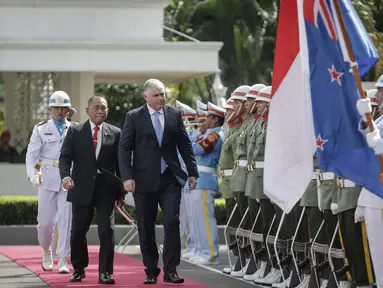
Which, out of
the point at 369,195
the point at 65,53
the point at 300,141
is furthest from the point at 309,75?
the point at 65,53

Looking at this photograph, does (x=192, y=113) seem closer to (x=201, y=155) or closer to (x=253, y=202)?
(x=201, y=155)

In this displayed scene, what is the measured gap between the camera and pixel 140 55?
89.1 feet

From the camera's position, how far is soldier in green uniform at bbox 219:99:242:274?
53.2ft

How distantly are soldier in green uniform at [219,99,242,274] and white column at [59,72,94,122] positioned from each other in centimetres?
1134

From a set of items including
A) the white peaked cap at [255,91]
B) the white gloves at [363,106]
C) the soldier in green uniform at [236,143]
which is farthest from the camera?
the soldier in green uniform at [236,143]

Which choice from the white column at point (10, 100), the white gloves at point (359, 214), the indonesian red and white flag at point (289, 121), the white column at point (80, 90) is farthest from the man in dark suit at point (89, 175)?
the white column at point (10, 100)

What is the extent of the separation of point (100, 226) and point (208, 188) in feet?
12.1

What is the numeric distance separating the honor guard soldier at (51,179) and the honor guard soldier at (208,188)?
2057mm

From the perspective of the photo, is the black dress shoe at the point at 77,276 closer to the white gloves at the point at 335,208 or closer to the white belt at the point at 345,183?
the white gloves at the point at 335,208

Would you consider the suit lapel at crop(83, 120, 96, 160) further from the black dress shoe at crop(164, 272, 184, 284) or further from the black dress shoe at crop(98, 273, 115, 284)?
the black dress shoe at crop(164, 272, 184, 284)

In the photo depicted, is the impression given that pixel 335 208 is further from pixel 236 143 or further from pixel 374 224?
pixel 236 143

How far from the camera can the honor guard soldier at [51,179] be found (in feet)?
54.0

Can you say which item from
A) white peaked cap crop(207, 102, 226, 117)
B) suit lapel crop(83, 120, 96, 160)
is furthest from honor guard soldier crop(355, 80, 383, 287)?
white peaked cap crop(207, 102, 226, 117)

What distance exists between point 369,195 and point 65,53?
15.5 metres
